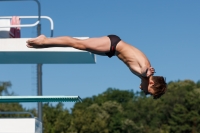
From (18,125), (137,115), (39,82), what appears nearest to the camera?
(18,125)

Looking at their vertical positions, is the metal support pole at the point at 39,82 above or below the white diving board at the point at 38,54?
below

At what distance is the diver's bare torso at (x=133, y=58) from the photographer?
9.11 metres

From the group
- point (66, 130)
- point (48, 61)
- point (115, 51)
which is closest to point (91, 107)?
point (66, 130)

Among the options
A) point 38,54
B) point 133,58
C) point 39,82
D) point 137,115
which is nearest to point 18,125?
point 38,54

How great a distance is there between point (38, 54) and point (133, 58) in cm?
883

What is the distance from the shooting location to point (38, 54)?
17.8 m

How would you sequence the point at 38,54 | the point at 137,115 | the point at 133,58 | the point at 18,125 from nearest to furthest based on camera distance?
the point at 133,58
the point at 18,125
the point at 38,54
the point at 137,115

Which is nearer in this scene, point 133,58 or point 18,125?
point 133,58

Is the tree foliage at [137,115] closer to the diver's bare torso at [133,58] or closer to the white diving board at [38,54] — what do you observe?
the white diving board at [38,54]

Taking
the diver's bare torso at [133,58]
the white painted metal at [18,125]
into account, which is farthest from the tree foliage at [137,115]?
the diver's bare torso at [133,58]

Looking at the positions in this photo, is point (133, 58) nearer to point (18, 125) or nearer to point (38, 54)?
point (18, 125)

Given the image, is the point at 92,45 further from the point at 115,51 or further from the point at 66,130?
the point at 66,130

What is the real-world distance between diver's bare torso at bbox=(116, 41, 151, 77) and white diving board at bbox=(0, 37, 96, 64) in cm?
776

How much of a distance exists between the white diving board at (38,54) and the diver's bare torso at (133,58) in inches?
306
